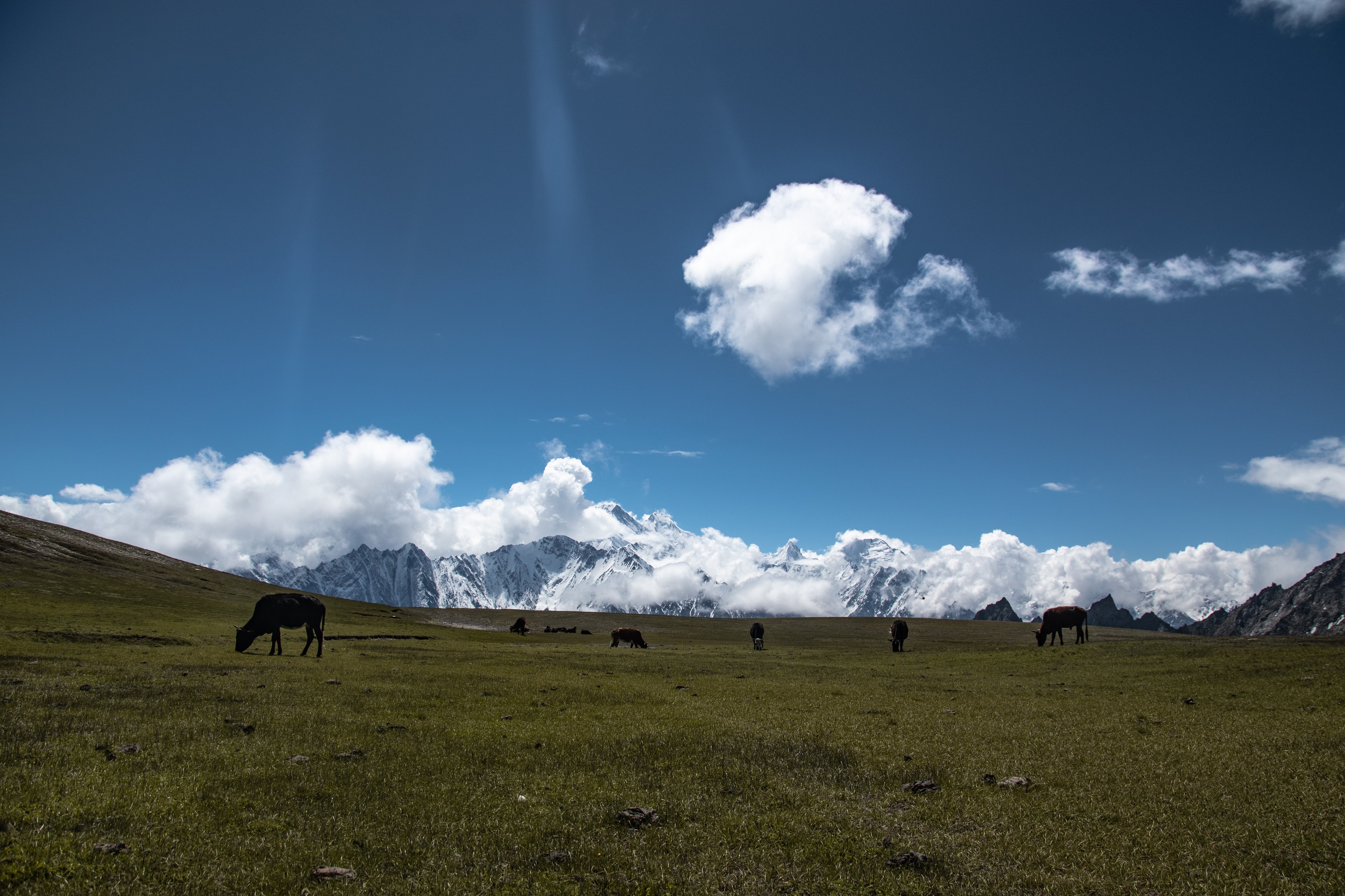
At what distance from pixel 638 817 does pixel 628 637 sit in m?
60.2

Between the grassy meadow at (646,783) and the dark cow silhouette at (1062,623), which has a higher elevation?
the grassy meadow at (646,783)

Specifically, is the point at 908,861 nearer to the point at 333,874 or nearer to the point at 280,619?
the point at 333,874

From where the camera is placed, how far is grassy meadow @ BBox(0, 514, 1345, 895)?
338 inches

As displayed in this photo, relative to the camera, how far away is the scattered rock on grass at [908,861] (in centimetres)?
906

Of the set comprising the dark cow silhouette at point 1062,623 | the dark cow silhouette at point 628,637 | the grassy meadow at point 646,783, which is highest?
the grassy meadow at point 646,783

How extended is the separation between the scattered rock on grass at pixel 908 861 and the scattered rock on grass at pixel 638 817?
11.8ft

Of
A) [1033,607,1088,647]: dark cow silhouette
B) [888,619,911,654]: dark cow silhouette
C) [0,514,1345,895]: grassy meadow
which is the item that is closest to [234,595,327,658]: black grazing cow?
[0,514,1345,895]: grassy meadow

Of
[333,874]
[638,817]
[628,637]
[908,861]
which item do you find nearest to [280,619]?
[333,874]

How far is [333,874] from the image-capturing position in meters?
8.30

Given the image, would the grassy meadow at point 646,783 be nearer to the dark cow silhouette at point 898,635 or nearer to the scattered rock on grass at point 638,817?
the scattered rock on grass at point 638,817

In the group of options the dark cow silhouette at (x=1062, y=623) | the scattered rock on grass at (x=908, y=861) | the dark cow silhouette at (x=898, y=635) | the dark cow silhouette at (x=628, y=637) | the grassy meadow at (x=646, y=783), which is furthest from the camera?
the dark cow silhouette at (x=628, y=637)

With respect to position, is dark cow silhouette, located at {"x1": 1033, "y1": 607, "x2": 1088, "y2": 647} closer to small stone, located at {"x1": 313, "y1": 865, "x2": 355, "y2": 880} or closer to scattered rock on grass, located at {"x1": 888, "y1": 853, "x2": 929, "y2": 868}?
scattered rock on grass, located at {"x1": 888, "y1": 853, "x2": 929, "y2": 868}

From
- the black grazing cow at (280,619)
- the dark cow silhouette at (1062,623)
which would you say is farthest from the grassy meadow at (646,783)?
the dark cow silhouette at (1062,623)

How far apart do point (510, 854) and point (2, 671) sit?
22986 mm
